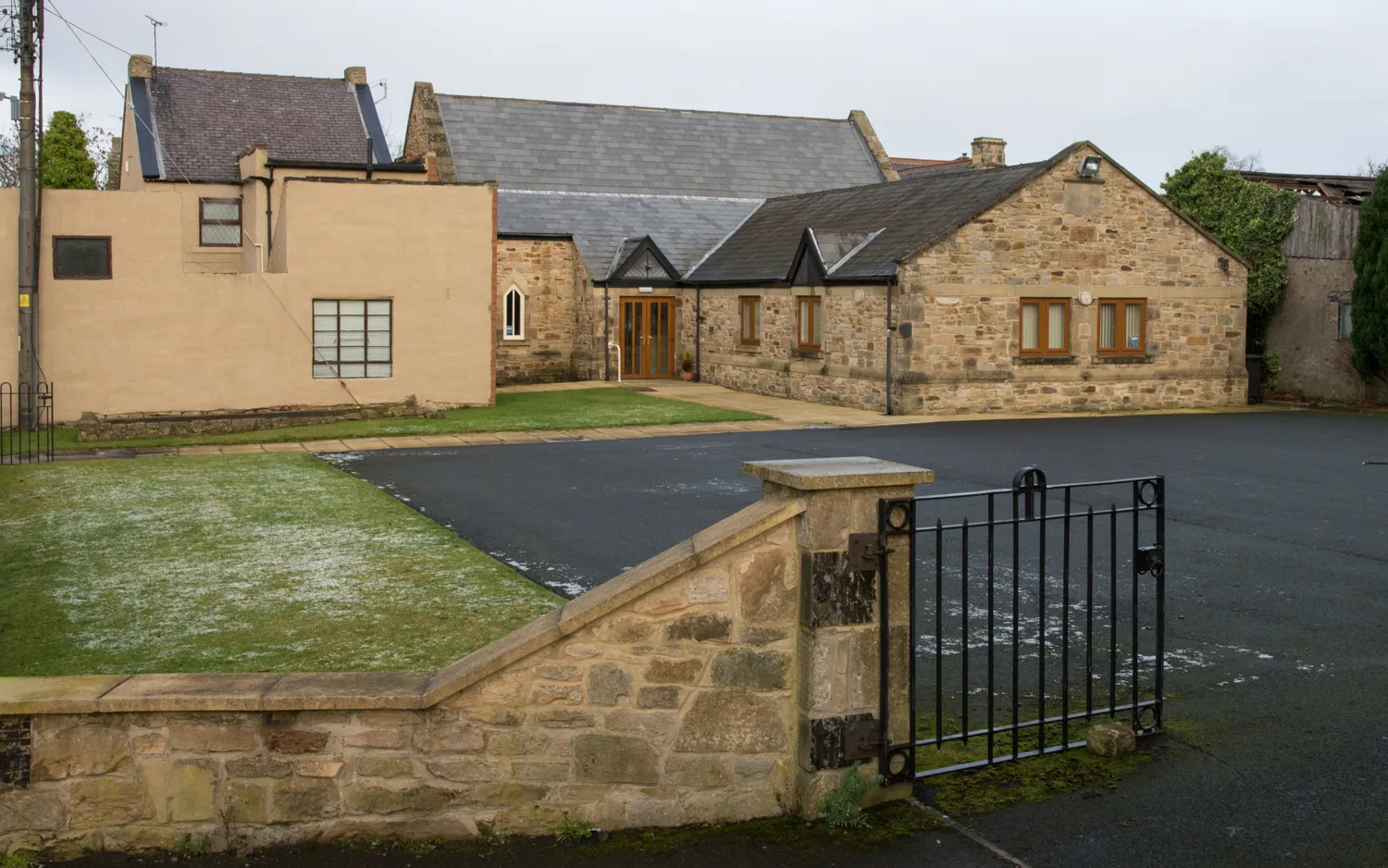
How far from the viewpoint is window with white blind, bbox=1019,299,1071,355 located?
27.6 meters

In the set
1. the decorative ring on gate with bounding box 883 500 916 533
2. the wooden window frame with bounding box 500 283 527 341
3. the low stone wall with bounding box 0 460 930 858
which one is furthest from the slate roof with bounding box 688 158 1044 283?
the low stone wall with bounding box 0 460 930 858

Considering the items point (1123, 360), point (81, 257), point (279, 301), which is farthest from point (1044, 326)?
point (81, 257)

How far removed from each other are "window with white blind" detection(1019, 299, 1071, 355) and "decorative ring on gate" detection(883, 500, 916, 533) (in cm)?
2240

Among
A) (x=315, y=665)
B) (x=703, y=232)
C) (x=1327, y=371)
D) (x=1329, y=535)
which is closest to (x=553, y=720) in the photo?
(x=315, y=665)

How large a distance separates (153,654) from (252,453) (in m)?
12.1

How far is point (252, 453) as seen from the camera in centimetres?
1981

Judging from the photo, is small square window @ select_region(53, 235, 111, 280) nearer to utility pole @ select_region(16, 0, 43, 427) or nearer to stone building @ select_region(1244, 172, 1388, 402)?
utility pole @ select_region(16, 0, 43, 427)

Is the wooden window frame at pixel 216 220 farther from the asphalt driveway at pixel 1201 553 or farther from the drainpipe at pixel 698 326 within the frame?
the asphalt driveway at pixel 1201 553

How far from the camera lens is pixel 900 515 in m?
5.95

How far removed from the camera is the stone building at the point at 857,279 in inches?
1054

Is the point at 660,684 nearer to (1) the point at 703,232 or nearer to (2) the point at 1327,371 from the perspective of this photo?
(2) the point at 1327,371

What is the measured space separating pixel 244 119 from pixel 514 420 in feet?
50.1

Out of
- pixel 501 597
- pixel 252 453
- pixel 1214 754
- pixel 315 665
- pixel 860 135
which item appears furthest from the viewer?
pixel 860 135

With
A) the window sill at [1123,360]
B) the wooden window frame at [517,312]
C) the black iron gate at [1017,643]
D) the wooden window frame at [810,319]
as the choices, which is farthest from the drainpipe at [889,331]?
the black iron gate at [1017,643]
